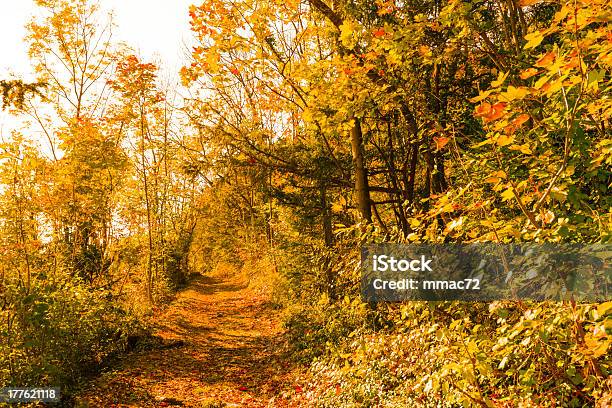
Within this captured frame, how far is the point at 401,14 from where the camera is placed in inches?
259

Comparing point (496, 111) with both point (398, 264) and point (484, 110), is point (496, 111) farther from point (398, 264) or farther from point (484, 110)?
point (398, 264)

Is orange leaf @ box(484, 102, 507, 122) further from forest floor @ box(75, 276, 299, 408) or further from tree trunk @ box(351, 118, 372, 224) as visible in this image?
forest floor @ box(75, 276, 299, 408)

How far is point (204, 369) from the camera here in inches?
344

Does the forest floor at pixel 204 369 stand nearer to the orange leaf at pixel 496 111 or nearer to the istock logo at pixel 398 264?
the istock logo at pixel 398 264

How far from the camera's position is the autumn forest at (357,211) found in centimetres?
256

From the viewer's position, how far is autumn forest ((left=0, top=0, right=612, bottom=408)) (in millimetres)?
2562

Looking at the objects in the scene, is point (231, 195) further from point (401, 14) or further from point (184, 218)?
point (401, 14)

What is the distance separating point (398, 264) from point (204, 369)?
21.6ft

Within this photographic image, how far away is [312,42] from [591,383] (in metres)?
8.92

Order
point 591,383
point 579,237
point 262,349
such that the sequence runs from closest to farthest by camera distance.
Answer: point 591,383, point 579,237, point 262,349

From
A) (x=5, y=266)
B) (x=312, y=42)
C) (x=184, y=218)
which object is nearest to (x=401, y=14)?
(x=312, y=42)

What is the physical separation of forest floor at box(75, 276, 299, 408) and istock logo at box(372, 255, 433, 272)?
359cm
